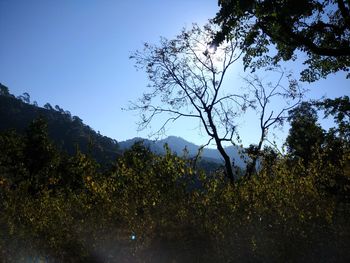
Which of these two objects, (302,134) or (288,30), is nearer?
(288,30)

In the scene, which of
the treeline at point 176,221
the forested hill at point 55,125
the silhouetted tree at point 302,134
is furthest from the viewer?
the forested hill at point 55,125

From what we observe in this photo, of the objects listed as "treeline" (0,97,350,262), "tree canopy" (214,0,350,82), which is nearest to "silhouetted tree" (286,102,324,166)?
"tree canopy" (214,0,350,82)

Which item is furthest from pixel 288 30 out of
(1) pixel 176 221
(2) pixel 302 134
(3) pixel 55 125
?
(3) pixel 55 125

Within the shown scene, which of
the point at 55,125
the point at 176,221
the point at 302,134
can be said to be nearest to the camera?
the point at 176,221

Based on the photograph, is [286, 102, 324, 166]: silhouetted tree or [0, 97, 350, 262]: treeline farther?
[286, 102, 324, 166]: silhouetted tree

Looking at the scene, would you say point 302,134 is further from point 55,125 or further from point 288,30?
point 55,125

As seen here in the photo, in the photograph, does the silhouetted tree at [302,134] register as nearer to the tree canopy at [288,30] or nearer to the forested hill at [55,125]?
the tree canopy at [288,30]

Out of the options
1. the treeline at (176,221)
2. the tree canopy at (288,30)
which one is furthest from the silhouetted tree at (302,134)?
the treeline at (176,221)

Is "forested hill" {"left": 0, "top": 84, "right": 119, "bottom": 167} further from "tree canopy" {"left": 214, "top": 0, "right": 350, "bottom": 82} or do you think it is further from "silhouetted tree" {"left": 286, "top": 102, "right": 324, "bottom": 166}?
"tree canopy" {"left": 214, "top": 0, "right": 350, "bottom": 82}

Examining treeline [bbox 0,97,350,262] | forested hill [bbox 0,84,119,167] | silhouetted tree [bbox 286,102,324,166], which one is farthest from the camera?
forested hill [bbox 0,84,119,167]

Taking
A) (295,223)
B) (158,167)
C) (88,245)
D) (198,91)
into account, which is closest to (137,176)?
(158,167)

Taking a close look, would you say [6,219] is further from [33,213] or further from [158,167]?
[158,167]

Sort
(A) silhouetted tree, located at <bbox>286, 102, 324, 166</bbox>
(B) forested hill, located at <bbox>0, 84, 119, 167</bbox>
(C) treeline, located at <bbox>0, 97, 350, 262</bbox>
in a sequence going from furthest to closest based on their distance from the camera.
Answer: (B) forested hill, located at <bbox>0, 84, 119, 167</bbox>
(A) silhouetted tree, located at <bbox>286, 102, 324, 166</bbox>
(C) treeline, located at <bbox>0, 97, 350, 262</bbox>

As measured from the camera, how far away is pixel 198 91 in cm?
1944
